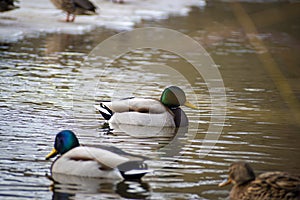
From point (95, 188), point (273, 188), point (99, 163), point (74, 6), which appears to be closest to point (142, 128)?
point (99, 163)

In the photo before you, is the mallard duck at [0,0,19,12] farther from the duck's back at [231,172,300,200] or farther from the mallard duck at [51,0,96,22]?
the duck's back at [231,172,300,200]

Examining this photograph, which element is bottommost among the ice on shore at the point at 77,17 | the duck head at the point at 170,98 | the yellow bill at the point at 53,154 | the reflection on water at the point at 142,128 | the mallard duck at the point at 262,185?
the ice on shore at the point at 77,17

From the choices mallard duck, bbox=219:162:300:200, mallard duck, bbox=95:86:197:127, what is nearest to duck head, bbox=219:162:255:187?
mallard duck, bbox=219:162:300:200

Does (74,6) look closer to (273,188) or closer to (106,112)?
(106,112)

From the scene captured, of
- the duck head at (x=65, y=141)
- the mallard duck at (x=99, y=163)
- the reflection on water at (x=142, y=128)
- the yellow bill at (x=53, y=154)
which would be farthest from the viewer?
the yellow bill at (x=53, y=154)

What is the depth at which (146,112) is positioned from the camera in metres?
10.4

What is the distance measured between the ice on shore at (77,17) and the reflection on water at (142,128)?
66cm

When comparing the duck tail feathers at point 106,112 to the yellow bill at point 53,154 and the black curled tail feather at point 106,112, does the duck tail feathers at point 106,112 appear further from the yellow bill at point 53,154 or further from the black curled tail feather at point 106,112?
the yellow bill at point 53,154

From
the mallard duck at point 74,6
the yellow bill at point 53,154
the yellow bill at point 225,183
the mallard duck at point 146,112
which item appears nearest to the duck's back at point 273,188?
the yellow bill at point 225,183

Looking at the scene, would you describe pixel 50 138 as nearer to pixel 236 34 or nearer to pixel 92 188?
pixel 92 188

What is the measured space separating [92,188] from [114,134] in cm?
253

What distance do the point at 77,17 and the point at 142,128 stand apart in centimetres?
1262

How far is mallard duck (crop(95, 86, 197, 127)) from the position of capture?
1037cm

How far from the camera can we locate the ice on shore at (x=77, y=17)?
63.1ft
